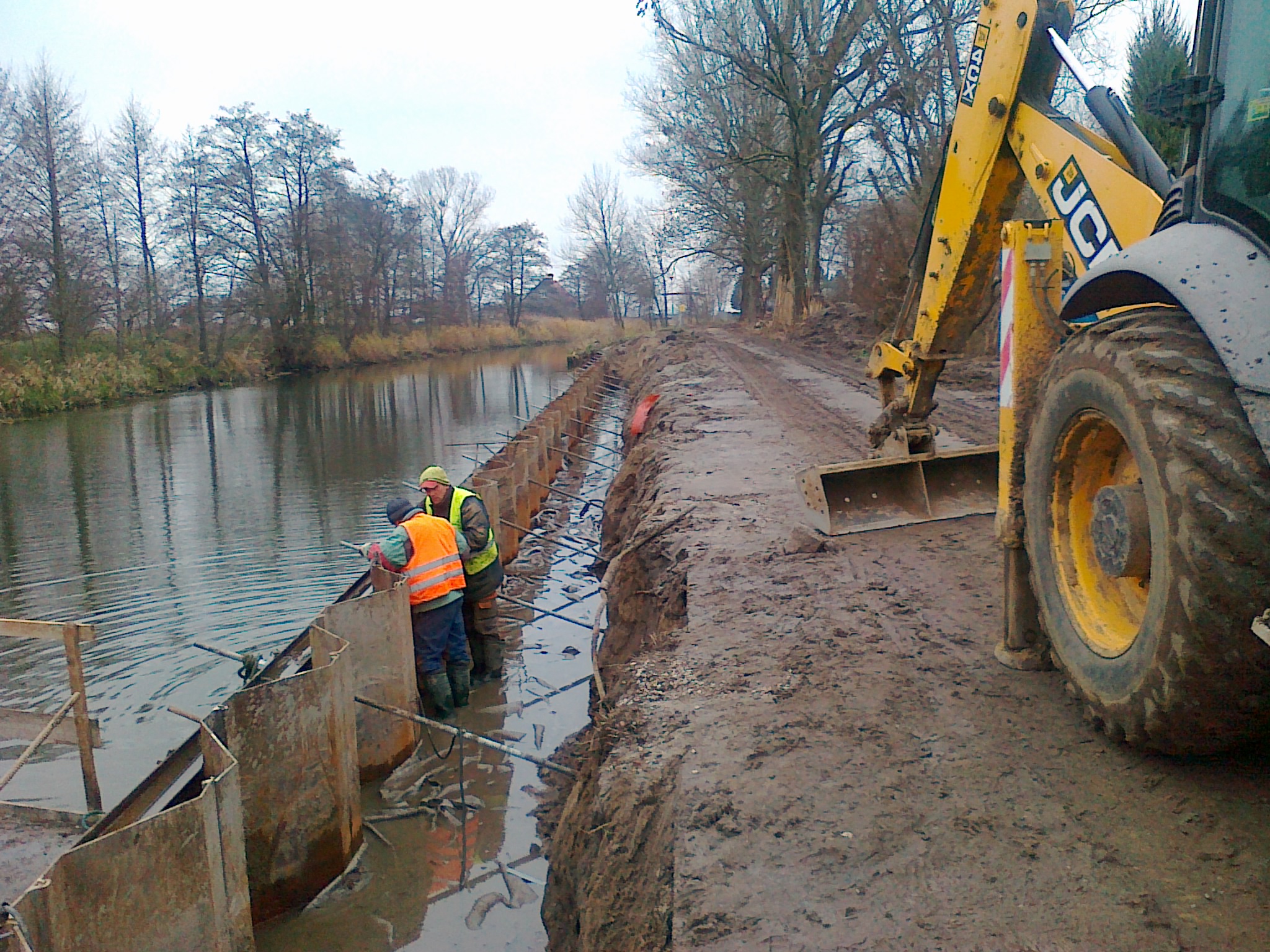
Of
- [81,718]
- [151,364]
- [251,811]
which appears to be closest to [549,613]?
[251,811]

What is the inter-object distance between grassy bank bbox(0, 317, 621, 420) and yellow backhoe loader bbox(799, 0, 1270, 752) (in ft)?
96.9

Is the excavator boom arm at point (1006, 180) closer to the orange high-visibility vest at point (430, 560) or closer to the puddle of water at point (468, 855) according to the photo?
the orange high-visibility vest at point (430, 560)

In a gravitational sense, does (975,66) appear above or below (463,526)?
above

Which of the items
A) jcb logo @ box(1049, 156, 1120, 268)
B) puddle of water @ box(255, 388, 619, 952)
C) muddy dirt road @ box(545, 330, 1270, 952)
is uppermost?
jcb logo @ box(1049, 156, 1120, 268)

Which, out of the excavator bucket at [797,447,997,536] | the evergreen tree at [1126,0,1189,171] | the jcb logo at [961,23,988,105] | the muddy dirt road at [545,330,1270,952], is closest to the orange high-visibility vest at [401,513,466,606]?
the muddy dirt road at [545,330,1270,952]

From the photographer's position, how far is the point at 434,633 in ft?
24.9

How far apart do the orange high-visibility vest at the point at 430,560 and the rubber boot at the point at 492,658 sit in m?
1.12

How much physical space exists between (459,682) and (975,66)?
5892 millimetres

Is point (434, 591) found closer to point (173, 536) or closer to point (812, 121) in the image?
point (173, 536)

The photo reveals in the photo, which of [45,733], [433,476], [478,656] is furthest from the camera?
[478,656]

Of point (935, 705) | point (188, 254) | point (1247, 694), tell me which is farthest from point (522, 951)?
point (188, 254)

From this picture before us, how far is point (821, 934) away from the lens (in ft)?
8.68

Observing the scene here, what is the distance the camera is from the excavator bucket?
6551 mm

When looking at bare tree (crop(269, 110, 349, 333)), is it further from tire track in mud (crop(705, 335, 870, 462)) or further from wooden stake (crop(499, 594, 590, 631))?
wooden stake (crop(499, 594, 590, 631))
